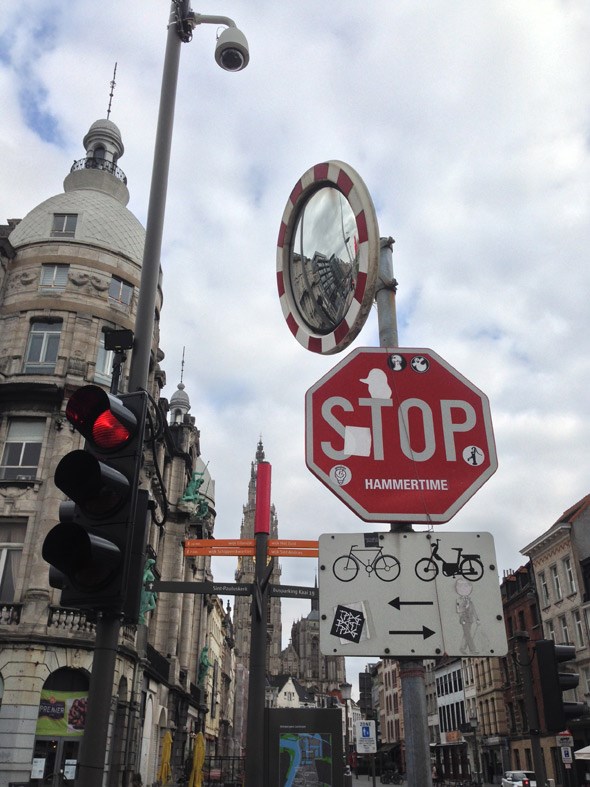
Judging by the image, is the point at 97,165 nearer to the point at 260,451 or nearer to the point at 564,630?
the point at 564,630

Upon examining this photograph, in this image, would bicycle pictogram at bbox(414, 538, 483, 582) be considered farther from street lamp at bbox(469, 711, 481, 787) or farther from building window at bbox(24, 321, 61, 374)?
street lamp at bbox(469, 711, 481, 787)

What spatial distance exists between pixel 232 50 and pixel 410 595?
6087 mm

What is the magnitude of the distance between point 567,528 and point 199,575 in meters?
22.8

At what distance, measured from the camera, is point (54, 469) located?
827 inches

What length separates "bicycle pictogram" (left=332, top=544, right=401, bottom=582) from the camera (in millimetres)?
2795

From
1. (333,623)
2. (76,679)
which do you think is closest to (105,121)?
(76,679)

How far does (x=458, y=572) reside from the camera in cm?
280

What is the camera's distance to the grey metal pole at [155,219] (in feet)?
17.4

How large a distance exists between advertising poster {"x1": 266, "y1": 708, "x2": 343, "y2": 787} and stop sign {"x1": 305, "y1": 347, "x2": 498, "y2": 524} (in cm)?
1141

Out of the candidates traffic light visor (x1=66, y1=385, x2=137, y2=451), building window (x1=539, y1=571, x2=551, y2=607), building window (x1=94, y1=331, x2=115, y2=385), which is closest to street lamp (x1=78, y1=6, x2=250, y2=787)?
traffic light visor (x1=66, y1=385, x2=137, y2=451)

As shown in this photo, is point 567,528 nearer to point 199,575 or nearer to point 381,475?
point 199,575

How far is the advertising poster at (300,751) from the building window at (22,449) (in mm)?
13432

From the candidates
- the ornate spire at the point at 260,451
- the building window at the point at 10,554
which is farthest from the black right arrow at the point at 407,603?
the ornate spire at the point at 260,451

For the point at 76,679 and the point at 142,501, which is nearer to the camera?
the point at 142,501
